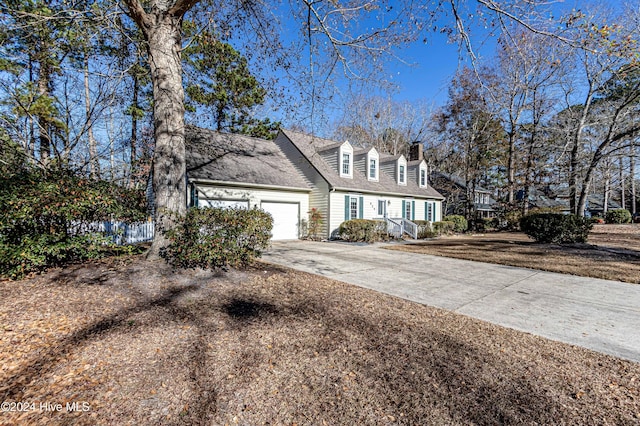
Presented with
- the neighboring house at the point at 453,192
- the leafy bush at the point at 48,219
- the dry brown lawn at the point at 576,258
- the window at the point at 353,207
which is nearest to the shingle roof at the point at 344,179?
the window at the point at 353,207

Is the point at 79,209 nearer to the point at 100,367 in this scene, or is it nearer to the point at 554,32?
the point at 100,367

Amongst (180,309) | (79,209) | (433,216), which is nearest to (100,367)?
(180,309)

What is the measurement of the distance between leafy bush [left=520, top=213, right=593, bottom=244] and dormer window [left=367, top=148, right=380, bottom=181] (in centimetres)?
863

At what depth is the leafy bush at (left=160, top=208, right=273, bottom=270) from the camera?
18.3 ft

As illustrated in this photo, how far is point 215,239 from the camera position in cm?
575

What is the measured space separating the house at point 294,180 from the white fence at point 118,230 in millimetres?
2085

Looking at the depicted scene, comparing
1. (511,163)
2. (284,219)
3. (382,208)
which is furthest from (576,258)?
(511,163)

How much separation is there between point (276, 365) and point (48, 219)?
5.30 metres

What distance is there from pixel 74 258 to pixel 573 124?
27249 millimetres

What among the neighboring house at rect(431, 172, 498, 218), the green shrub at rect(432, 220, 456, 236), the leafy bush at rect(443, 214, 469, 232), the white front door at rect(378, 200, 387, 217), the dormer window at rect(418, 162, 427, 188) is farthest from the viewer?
the neighboring house at rect(431, 172, 498, 218)

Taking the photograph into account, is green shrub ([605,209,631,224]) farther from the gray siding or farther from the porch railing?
the gray siding

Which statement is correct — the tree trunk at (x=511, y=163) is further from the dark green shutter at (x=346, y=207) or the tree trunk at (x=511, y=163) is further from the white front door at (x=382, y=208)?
the dark green shutter at (x=346, y=207)

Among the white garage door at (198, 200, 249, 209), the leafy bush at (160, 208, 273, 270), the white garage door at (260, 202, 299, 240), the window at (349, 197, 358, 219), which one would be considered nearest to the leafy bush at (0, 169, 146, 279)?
the leafy bush at (160, 208, 273, 270)

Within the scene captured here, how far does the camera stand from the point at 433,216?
22.4 m
